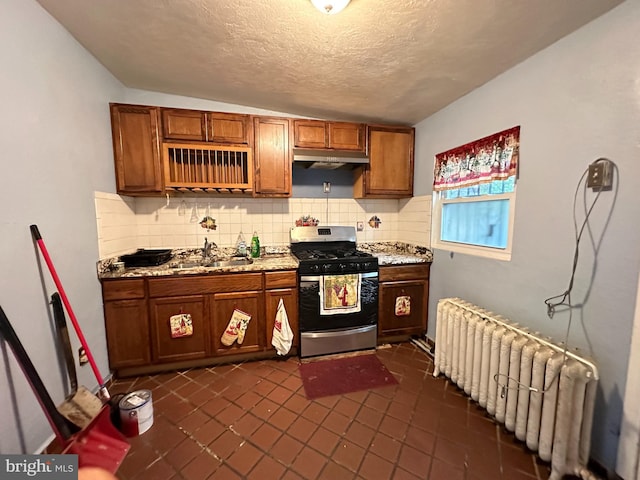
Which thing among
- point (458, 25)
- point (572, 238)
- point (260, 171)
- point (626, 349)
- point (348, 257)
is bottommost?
point (626, 349)

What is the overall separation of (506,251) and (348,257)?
1.22 m

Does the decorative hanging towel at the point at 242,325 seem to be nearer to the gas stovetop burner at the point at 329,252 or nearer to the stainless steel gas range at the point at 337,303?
the stainless steel gas range at the point at 337,303

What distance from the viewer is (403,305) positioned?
8.28 ft

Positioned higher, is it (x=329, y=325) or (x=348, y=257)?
(x=348, y=257)

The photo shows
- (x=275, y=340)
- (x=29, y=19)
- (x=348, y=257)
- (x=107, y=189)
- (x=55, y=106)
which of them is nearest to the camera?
(x=29, y=19)

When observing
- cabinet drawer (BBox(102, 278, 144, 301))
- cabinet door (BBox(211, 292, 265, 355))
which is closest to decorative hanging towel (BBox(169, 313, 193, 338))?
cabinet door (BBox(211, 292, 265, 355))

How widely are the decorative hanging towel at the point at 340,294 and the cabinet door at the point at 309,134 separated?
133 cm

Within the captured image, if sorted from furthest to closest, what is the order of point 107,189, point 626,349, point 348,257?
point 348,257, point 107,189, point 626,349

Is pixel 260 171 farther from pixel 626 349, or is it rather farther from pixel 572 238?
pixel 626 349

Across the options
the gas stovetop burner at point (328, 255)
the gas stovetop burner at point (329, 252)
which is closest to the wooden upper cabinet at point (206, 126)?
the gas stovetop burner at point (329, 252)

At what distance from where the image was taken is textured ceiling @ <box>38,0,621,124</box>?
4.12ft

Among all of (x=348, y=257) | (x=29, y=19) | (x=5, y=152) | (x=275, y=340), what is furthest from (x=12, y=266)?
(x=348, y=257)

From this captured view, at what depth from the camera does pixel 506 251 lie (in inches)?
69.4

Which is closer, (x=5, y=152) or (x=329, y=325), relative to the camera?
(x=5, y=152)
